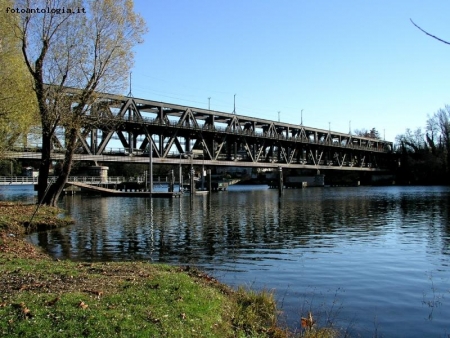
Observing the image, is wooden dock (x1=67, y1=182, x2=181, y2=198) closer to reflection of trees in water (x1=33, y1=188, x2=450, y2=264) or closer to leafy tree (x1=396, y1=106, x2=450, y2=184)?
reflection of trees in water (x1=33, y1=188, x2=450, y2=264)

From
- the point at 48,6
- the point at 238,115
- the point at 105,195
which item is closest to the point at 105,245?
the point at 48,6

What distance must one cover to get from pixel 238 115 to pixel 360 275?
97159mm

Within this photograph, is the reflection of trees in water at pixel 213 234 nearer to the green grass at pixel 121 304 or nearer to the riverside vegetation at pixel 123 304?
the riverside vegetation at pixel 123 304

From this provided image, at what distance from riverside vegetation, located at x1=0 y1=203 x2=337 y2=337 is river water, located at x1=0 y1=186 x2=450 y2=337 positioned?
56.8 inches

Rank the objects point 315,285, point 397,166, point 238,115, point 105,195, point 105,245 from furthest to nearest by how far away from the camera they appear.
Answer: point 397,166, point 238,115, point 105,195, point 105,245, point 315,285

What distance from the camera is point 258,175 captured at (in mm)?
196125

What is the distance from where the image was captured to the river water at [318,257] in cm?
1179

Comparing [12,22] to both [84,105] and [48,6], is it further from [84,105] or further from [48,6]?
[84,105]

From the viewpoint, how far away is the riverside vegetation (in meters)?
7.43

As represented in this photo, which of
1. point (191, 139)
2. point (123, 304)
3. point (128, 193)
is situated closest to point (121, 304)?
point (123, 304)

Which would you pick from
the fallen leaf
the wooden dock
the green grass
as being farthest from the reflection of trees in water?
the wooden dock

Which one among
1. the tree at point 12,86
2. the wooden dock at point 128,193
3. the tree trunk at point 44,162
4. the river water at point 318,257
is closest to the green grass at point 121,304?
the river water at point 318,257

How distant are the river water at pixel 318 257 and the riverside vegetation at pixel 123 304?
144 cm

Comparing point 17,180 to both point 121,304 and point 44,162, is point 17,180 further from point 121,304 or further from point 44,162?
point 121,304
